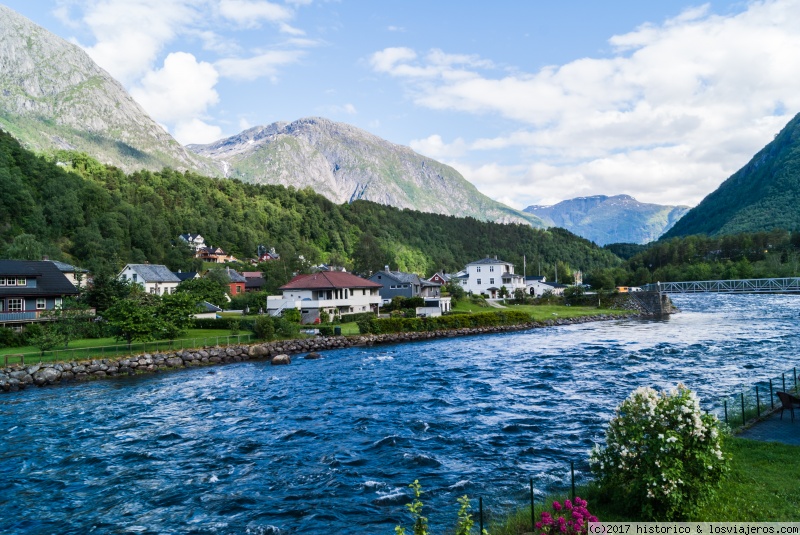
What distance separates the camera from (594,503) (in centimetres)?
1194

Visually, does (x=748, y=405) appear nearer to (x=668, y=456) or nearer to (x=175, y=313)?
(x=668, y=456)

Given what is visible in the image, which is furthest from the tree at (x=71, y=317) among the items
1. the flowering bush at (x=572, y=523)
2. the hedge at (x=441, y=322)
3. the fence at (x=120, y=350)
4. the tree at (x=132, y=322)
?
the flowering bush at (x=572, y=523)

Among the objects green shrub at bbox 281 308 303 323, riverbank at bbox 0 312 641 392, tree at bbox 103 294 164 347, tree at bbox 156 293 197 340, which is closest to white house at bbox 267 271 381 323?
green shrub at bbox 281 308 303 323

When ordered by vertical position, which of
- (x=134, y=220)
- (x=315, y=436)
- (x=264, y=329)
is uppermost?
(x=134, y=220)

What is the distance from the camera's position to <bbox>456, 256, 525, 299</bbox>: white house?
115 m

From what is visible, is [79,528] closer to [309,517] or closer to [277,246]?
[309,517]

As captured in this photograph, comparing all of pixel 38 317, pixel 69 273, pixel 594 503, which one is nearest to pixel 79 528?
pixel 594 503

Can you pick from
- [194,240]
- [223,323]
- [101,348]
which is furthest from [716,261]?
[101,348]

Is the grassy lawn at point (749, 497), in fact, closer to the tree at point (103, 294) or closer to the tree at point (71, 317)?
the tree at point (71, 317)

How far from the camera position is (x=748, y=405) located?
857 inches

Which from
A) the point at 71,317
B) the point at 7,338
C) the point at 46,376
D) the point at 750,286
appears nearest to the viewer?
the point at 46,376

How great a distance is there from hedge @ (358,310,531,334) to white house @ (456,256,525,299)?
36.7 m

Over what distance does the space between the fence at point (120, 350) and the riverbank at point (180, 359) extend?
1178 mm

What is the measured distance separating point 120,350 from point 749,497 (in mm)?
46490
